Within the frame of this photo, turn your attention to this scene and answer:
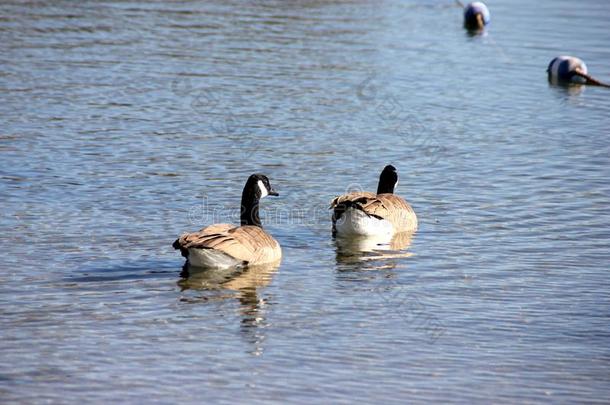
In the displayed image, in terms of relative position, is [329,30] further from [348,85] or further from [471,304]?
[471,304]

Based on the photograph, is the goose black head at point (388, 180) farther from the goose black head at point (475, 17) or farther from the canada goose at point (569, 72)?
the goose black head at point (475, 17)

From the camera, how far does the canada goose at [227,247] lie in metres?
11.1

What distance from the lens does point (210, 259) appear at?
11.3 m

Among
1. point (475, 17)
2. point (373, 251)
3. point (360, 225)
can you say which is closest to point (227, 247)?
point (373, 251)

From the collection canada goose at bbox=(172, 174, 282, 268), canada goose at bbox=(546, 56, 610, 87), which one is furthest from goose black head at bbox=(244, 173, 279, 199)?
canada goose at bbox=(546, 56, 610, 87)

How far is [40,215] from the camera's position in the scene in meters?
13.3

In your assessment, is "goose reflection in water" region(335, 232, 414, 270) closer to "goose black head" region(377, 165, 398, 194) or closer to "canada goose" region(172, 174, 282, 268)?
"canada goose" region(172, 174, 282, 268)

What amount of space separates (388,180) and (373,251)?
6.18 feet

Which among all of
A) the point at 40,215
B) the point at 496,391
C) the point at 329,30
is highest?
the point at 329,30

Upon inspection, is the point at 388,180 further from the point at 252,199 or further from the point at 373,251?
the point at 252,199

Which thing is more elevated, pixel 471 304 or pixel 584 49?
pixel 584 49

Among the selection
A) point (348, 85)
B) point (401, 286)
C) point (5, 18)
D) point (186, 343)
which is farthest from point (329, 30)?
point (186, 343)

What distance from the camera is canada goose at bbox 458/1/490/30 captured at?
30.7 m

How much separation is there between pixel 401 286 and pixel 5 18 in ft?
65.0
